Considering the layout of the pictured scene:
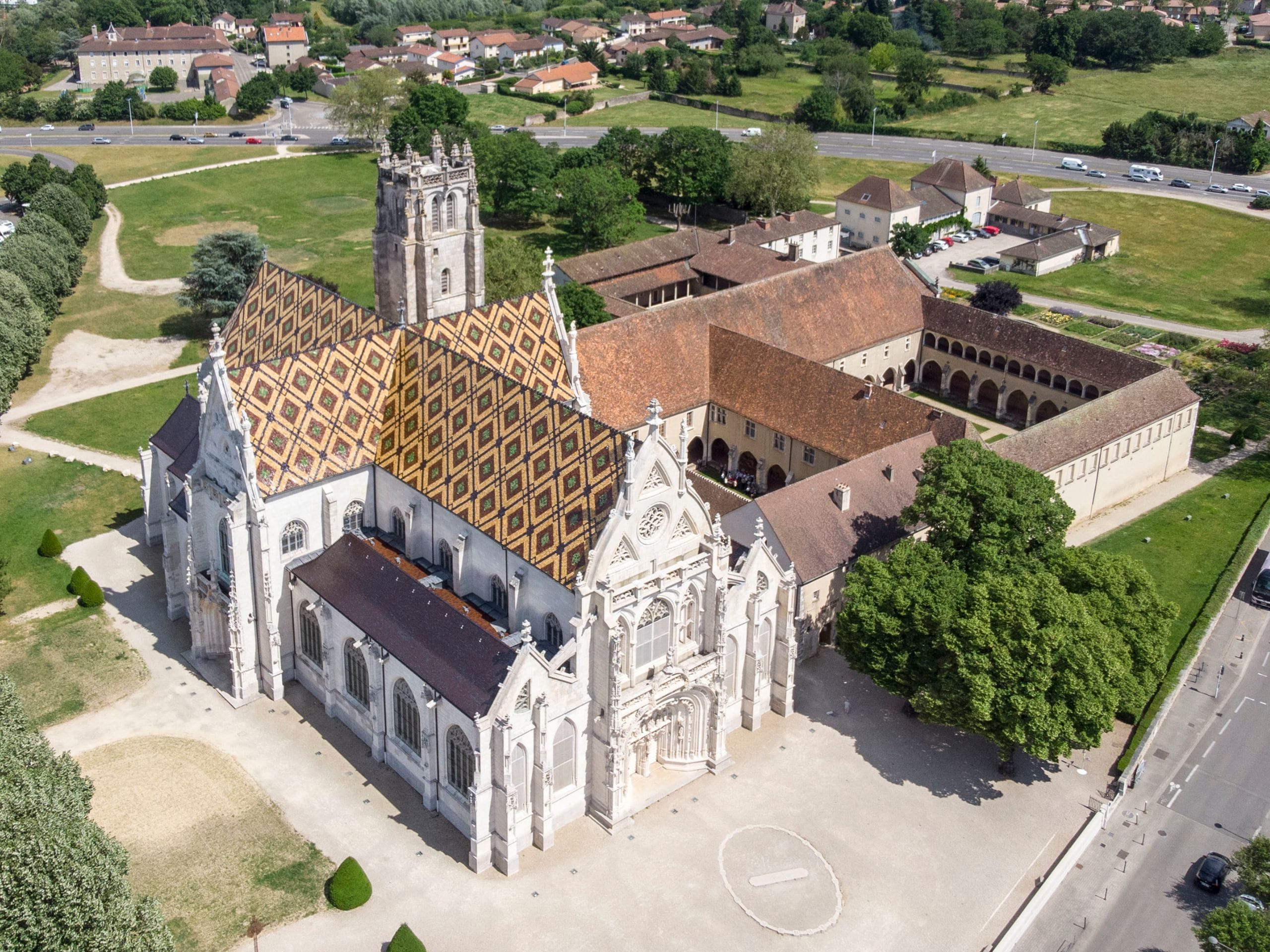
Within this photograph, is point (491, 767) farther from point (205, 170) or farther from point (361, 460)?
point (205, 170)

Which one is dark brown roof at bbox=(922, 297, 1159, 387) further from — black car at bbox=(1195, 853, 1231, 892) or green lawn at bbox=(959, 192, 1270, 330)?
black car at bbox=(1195, 853, 1231, 892)

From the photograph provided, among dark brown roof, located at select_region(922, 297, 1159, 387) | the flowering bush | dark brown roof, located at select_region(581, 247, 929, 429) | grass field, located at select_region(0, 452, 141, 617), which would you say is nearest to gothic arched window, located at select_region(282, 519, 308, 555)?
grass field, located at select_region(0, 452, 141, 617)

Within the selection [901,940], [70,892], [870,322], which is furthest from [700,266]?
[70,892]

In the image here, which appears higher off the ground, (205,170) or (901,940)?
(205,170)

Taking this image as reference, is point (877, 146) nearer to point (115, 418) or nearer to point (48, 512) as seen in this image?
point (115, 418)

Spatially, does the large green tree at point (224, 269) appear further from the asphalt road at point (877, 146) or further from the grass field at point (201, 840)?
the asphalt road at point (877, 146)

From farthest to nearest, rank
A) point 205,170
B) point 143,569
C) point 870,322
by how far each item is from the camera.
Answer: point 205,170 → point 870,322 → point 143,569

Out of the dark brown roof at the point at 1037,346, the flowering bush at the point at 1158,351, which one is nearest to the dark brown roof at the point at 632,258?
the dark brown roof at the point at 1037,346

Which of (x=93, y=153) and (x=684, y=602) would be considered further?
(x=93, y=153)
